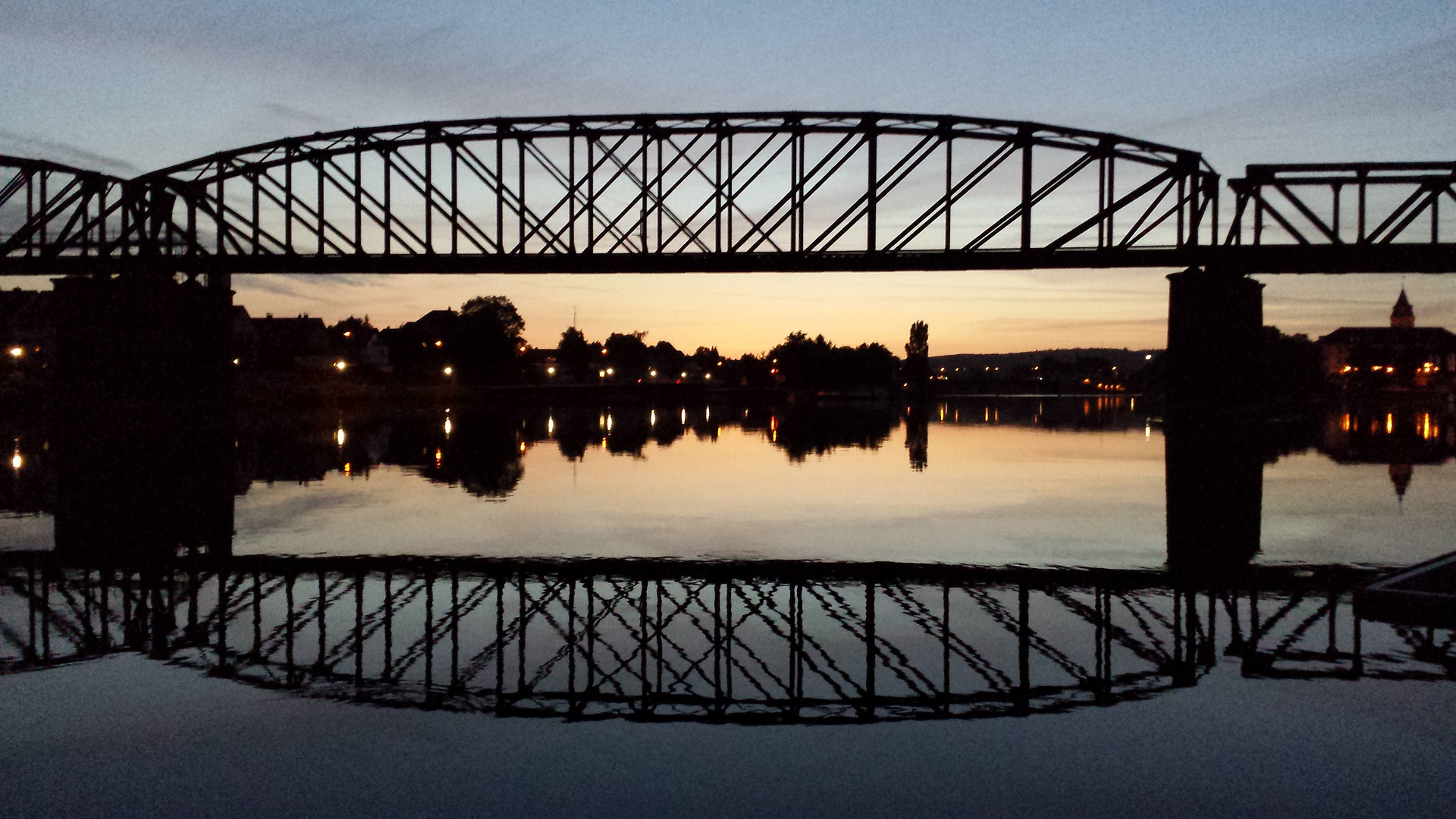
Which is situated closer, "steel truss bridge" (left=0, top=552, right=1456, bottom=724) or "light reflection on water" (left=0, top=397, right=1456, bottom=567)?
"steel truss bridge" (left=0, top=552, right=1456, bottom=724)

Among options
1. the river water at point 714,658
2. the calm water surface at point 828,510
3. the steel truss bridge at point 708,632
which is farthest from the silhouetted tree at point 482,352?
the steel truss bridge at point 708,632

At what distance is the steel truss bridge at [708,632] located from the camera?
33.3 feet

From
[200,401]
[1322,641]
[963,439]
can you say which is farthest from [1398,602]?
[200,401]

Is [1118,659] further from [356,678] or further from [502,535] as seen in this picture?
[502,535]

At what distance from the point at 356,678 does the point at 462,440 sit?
42966mm

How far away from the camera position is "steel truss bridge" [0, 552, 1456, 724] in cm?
1015

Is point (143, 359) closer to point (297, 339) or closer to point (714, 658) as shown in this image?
point (714, 658)

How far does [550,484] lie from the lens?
31141 mm

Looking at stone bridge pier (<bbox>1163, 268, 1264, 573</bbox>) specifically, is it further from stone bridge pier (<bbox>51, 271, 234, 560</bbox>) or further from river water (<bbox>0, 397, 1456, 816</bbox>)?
stone bridge pier (<bbox>51, 271, 234, 560</bbox>)

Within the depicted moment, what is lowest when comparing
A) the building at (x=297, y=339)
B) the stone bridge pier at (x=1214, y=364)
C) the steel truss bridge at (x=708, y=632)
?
the steel truss bridge at (x=708, y=632)

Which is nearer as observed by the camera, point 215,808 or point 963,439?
point 215,808

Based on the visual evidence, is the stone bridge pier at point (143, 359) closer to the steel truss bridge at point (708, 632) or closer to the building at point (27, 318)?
the steel truss bridge at point (708, 632)

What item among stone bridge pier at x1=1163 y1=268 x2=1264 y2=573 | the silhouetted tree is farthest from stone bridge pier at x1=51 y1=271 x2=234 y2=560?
the silhouetted tree

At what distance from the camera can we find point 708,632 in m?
12.6
